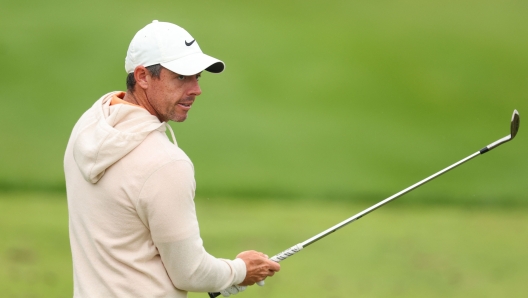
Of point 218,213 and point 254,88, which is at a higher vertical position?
point 254,88

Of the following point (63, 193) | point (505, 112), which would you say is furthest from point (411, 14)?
point (63, 193)

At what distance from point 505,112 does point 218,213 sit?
144cm

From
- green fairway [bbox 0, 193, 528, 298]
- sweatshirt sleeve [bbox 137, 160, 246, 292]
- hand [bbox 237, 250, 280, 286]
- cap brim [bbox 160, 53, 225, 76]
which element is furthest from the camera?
green fairway [bbox 0, 193, 528, 298]

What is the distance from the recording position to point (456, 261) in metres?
3.13

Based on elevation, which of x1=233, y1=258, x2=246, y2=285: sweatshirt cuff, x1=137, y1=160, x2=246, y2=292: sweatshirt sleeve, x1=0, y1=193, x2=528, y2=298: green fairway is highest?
x1=137, y1=160, x2=246, y2=292: sweatshirt sleeve

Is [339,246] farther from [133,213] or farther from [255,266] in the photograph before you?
[133,213]

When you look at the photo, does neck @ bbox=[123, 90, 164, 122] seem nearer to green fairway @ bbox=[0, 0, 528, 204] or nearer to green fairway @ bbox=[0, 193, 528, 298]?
green fairway @ bbox=[0, 193, 528, 298]

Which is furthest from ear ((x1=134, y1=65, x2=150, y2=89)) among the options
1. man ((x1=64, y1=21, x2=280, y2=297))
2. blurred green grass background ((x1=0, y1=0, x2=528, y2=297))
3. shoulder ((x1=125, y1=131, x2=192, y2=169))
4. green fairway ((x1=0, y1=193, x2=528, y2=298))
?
blurred green grass background ((x1=0, y1=0, x2=528, y2=297))

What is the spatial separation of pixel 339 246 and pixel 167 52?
1.93 m

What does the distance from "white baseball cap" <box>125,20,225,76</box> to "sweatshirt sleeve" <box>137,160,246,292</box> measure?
203 millimetres

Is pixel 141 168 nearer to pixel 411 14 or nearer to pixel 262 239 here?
pixel 262 239

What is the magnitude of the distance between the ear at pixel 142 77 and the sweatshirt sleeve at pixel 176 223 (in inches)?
8.1

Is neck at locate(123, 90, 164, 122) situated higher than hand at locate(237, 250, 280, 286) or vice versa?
neck at locate(123, 90, 164, 122)

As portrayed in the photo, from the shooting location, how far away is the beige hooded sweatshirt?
53.4 inches
